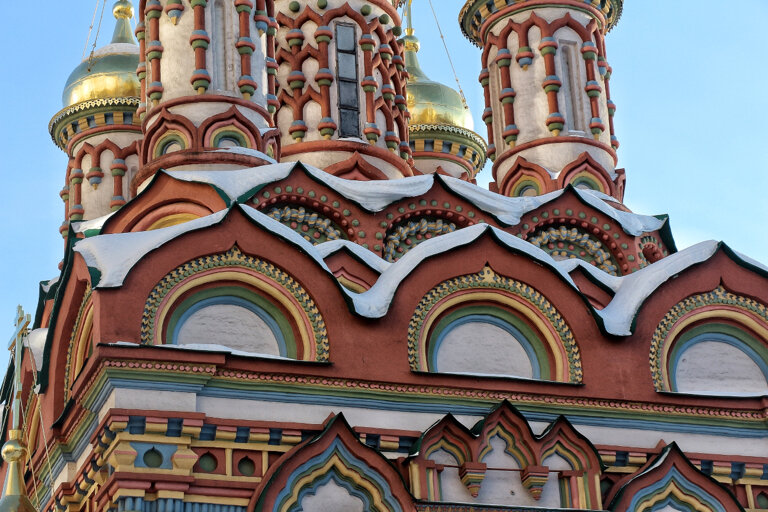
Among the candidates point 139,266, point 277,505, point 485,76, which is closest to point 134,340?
point 139,266

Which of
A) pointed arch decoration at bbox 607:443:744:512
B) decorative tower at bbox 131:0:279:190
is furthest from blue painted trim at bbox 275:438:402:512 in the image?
decorative tower at bbox 131:0:279:190

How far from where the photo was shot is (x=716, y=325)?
9.62 m

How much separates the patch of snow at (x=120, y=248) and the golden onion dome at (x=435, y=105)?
8164mm

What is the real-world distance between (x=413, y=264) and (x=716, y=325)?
189 centimetres

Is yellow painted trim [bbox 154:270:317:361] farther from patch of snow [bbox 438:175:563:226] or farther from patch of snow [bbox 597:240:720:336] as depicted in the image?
patch of snow [bbox 438:175:563:226]

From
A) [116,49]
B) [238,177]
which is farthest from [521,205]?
[116,49]

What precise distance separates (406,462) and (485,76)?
549cm

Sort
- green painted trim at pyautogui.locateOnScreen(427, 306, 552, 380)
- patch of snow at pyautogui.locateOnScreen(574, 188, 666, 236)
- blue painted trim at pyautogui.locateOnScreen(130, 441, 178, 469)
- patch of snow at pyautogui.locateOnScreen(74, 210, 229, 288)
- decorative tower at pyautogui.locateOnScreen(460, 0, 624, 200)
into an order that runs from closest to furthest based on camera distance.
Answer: blue painted trim at pyautogui.locateOnScreen(130, 441, 178, 469) < patch of snow at pyautogui.locateOnScreen(74, 210, 229, 288) < green painted trim at pyautogui.locateOnScreen(427, 306, 552, 380) < patch of snow at pyautogui.locateOnScreen(574, 188, 666, 236) < decorative tower at pyautogui.locateOnScreen(460, 0, 624, 200)

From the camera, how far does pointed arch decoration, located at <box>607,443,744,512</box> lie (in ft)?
29.3

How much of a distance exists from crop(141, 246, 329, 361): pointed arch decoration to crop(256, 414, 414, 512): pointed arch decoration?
484 mm

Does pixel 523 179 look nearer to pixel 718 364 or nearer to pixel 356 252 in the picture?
pixel 356 252

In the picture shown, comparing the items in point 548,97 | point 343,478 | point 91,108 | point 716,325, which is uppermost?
point 91,108

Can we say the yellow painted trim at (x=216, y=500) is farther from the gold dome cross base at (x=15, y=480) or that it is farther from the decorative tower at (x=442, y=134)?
the decorative tower at (x=442, y=134)

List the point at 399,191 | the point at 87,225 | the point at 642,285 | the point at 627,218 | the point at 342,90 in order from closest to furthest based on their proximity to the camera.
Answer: the point at 642,285, the point at 399,191, the point at 87,225, the point at 627,218, the point at 342,90
